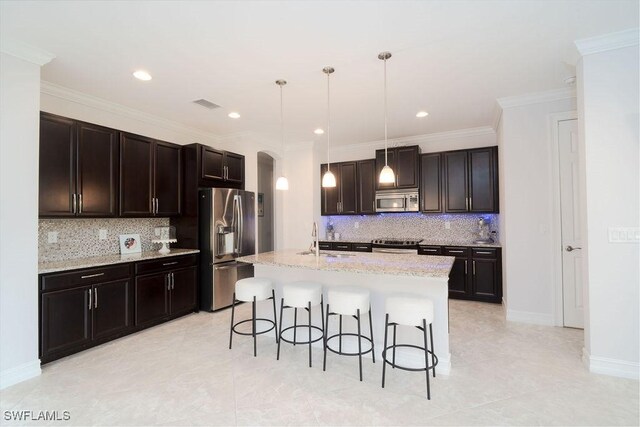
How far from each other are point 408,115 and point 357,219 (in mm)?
2463

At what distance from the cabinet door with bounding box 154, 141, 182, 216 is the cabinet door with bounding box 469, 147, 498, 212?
4474mm

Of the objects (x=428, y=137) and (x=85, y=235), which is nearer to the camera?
(x=85, y=235)

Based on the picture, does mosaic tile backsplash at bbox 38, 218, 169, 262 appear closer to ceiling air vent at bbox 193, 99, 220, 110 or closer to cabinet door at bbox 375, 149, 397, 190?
ceiling air vent at bbox 193, 99, 220, 110

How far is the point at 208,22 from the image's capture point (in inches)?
91.0

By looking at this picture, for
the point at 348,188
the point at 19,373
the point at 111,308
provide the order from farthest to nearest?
the point at 348,188
the point at 111,308
the point at 19,373

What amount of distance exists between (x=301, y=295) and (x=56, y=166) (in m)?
2.74

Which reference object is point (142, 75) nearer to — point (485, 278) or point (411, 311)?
point (411, 311)

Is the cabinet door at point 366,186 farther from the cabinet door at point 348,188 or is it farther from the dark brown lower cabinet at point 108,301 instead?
the dark brown lower cabinet at point 108,301

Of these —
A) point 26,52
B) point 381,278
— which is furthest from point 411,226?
point 26,52

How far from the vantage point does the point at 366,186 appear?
19.3ft

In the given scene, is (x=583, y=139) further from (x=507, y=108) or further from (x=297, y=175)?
(x=297, y=175)

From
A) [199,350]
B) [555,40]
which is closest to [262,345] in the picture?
[199,350]

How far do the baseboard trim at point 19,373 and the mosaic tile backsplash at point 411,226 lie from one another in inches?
182

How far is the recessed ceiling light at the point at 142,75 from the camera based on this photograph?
3062mm
